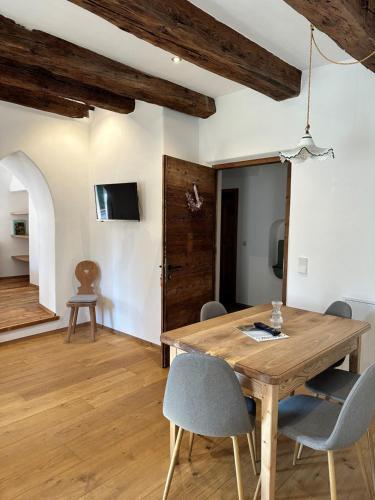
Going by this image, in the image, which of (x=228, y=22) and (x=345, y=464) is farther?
(x=228, y=22)

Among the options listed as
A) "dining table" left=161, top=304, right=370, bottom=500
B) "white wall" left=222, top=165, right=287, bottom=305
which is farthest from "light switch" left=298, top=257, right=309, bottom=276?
"white wall" left=222, top=165, right=287, bottom=305

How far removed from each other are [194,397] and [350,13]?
6.88 feet

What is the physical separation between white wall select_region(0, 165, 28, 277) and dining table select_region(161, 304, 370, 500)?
6.62 metres

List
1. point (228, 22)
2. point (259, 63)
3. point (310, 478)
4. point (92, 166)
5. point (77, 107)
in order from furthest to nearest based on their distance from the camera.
A: 1. point (92, 166)
2. point (77, 107)
3. point (259, 63)
4. point (228, 22)
5. point (310, 478)

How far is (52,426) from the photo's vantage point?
2.54 meters

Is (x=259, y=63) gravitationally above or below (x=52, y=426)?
above

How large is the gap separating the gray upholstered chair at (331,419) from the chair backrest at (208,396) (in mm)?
277

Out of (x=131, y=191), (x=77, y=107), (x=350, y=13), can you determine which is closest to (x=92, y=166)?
(x=77, y=107)

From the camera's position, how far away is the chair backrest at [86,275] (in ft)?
15.2

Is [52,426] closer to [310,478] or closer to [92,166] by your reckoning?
[310,478]

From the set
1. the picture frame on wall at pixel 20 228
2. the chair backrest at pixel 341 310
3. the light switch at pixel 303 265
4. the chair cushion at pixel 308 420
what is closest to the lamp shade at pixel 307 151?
the chair backrest at pixel 341 310

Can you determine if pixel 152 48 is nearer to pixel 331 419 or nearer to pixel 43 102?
pixel 43 102

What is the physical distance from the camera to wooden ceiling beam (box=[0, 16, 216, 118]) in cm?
248

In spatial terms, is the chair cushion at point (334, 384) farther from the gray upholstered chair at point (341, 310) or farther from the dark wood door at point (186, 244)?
the dark wood door at point (186, 244)
